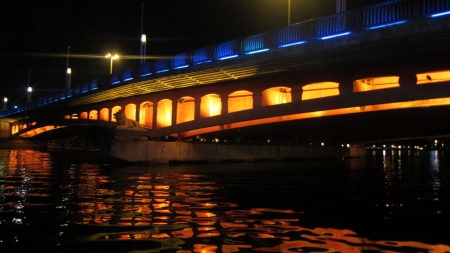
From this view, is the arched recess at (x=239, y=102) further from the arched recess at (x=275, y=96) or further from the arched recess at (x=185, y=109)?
the arched recess at (x=185, y=109)

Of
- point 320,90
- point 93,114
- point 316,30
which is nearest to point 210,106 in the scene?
point 320,90

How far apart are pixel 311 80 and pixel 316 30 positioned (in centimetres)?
541

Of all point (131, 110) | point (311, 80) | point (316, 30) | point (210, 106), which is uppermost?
point (316, 30)

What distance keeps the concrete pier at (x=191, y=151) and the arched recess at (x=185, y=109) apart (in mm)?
2203

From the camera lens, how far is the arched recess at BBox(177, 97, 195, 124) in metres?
36.0

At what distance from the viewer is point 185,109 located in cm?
3631

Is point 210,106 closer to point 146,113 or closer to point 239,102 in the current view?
point 239,102

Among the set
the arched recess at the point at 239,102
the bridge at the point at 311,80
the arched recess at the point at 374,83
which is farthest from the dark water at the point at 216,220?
the arched recess at the point at 239,102

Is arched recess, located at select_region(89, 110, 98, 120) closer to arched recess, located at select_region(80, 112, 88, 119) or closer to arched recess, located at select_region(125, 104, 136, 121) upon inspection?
arched recess, located at select_region(80, 112, 88, 119)

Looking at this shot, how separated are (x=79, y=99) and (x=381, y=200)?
39413mm

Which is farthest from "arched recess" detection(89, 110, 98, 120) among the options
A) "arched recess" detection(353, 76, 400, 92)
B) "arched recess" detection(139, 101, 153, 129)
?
"arched recess" detection(353, 76, 400, 92)

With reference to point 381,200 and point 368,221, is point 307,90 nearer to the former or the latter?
point 381,200

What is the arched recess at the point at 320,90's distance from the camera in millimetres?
26562

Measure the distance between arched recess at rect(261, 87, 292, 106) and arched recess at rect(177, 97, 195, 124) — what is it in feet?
27.1
